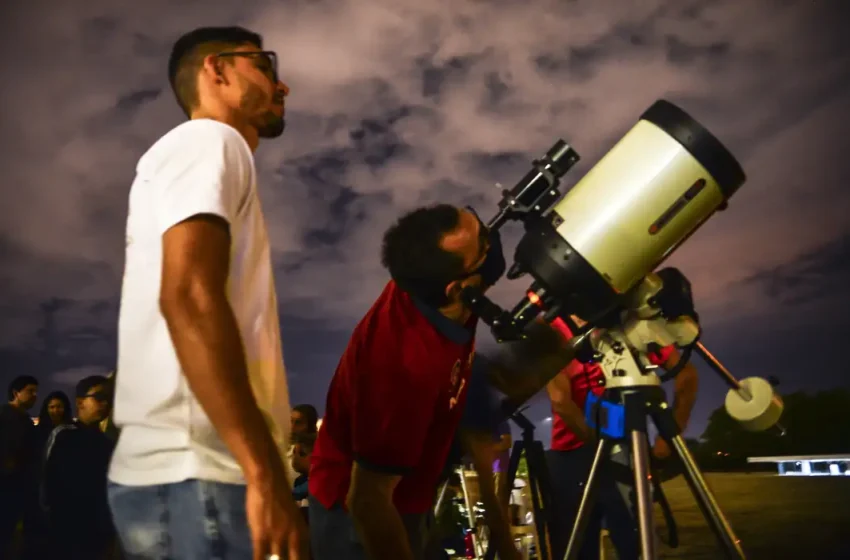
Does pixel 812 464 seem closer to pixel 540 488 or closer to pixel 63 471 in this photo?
pixel 540 488

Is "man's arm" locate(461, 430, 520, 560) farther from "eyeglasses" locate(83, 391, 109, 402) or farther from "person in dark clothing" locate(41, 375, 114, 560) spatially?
"eyeglasses" locate(83, 391, 109, 402)

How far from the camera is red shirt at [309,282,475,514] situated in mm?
1255

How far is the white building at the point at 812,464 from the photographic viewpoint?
8.67m

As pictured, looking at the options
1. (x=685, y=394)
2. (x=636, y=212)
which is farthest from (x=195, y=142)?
(x=685, y=394)

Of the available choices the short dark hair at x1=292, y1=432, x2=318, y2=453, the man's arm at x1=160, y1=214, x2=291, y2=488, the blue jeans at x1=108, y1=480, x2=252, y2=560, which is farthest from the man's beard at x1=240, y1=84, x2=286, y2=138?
the short dark hair at x1=292, y1=432, x2=318, y2=453

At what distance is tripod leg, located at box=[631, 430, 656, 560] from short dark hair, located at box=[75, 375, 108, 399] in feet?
8.82

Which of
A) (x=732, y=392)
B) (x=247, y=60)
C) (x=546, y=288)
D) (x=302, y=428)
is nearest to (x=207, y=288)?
(x=247, y=60)

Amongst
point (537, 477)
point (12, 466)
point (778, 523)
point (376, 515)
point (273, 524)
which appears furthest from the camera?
point (778, 523)

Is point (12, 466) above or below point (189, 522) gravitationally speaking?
above

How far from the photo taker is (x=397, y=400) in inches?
49.8

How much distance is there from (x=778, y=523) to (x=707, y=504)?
3.28 m

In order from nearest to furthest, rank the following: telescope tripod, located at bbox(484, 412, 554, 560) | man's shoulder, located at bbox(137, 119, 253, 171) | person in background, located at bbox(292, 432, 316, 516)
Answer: man's shoulder, located at bbox(137, 119, 253, 171), telescope tripod, located at bbox(484, 412, 554, 560), person in background, located at bbox(292, 432, 316, 516)

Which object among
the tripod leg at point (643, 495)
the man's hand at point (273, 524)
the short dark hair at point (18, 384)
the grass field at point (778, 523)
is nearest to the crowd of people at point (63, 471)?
the short dark hair at point (18, 384)

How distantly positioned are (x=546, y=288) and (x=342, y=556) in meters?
0.73
